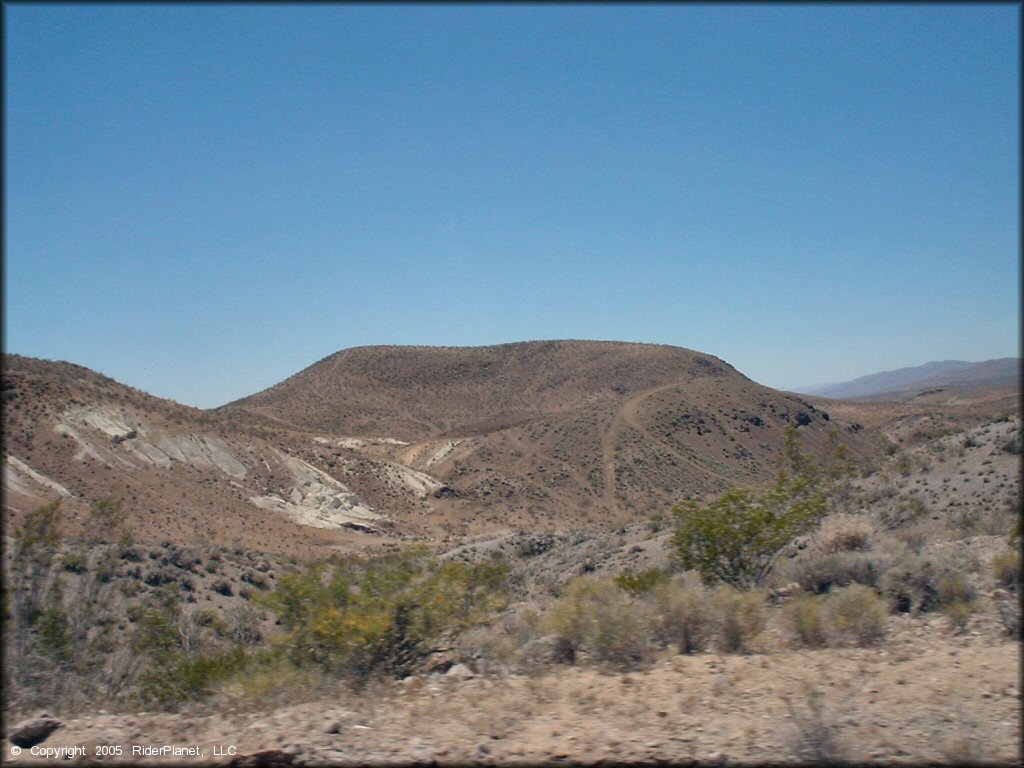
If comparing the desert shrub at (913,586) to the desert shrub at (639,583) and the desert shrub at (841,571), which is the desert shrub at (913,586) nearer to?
the desert shrub at (841,571)

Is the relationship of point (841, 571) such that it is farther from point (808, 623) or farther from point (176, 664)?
point (176, 664)

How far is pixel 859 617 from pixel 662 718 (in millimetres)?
3319

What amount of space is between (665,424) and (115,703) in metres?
55.8

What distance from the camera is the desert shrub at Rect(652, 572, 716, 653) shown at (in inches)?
336

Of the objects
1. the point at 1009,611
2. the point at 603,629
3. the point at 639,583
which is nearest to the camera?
the point at 603,629

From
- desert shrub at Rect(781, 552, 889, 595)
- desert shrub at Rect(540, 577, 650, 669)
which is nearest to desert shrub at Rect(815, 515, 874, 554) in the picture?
desert shrub at Rect(781, 552, 889, 595)

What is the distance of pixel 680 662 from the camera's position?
789 cm

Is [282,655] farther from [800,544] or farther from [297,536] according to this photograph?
[297,536]

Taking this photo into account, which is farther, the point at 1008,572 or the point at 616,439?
the point at 616,439

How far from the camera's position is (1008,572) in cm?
962

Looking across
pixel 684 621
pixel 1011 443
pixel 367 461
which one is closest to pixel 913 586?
pixel 684 621

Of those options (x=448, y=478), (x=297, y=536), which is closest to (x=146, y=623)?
(x=297, y=536)

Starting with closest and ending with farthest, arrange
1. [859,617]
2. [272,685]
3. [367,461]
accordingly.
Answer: [272,685]
[859,617]
[367,461]

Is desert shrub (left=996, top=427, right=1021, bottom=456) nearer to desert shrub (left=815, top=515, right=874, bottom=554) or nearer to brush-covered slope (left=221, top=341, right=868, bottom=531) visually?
brush-covered slope (left=221, top=341, right=868, bottom=531)
